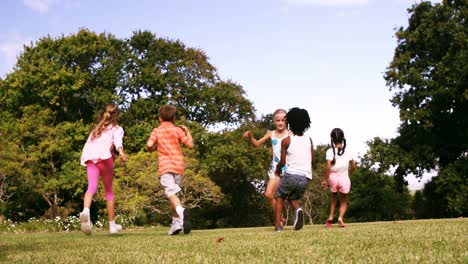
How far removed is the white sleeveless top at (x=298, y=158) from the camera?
9367 millimetres

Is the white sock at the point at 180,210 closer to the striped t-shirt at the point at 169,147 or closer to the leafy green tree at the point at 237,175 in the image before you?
the striped t-shirt at the point at 169,147

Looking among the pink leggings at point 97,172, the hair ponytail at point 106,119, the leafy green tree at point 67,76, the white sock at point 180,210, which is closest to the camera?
the white sock at point 180,210

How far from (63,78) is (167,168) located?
99.2 ft

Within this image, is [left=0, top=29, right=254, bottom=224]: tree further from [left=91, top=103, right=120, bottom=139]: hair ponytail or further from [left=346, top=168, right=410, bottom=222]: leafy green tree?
[left=91, top=103, right=120, bottom=139]: hair ponytail

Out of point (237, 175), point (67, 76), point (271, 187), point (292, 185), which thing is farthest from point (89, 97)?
point (292, 185)

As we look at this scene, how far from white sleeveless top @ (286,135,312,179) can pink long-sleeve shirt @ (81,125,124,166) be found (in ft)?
9.62

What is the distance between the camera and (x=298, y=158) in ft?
30.9

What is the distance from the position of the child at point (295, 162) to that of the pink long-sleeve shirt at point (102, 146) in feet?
9.37

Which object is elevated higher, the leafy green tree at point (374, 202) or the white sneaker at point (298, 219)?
the leafy green tree at point (374, 202)

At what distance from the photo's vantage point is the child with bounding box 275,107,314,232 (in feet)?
30.5

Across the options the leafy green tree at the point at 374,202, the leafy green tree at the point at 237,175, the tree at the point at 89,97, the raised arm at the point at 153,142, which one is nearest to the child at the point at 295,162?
the raised arm at the point at 153,142

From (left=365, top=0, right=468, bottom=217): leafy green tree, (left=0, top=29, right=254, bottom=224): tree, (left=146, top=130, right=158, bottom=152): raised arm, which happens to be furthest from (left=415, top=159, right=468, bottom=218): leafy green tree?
(left=146, top=130, right=158, bottom=152): raised arm

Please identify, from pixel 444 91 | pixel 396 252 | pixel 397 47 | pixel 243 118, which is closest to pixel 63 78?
pixel 243 118

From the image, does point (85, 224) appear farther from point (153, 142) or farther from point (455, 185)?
point (455, 185)
